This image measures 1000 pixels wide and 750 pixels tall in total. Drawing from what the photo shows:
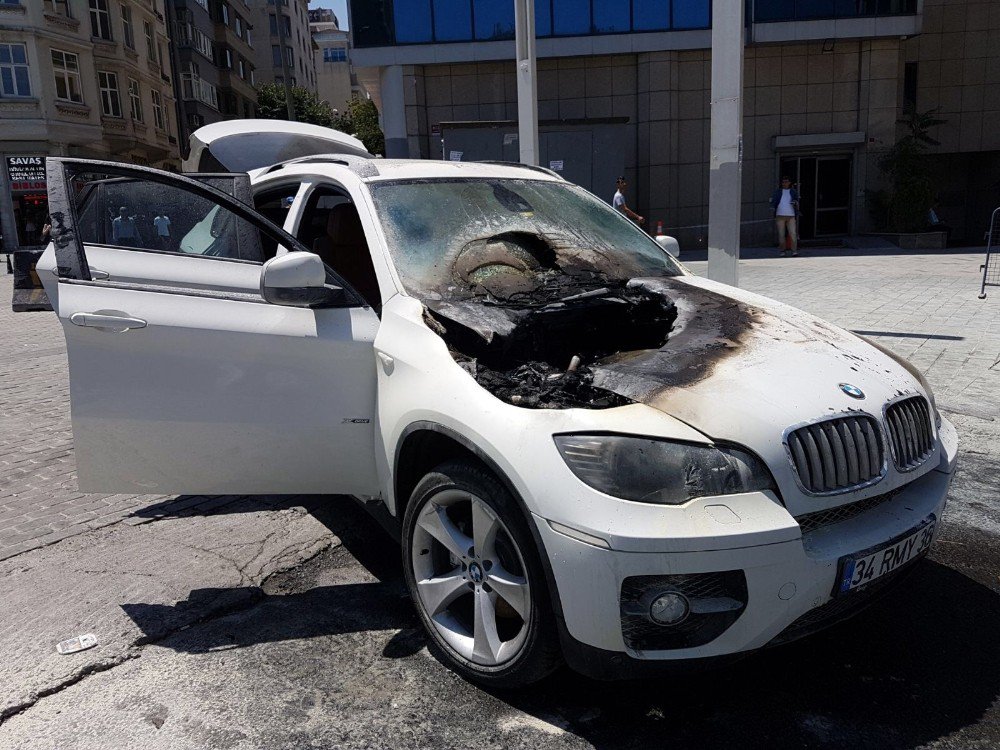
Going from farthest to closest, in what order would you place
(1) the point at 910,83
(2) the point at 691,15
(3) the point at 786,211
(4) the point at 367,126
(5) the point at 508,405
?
(4) the point at 367,126
(1) the point at 910,83
(2) the point at 691,15
(3) the point at 786,211
(5) the point at 508,405

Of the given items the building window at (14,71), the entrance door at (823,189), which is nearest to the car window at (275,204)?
the entrance door at (823,189)

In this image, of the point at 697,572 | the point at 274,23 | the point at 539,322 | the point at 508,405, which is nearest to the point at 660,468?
the point at 697,572

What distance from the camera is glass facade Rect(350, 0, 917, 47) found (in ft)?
75.8

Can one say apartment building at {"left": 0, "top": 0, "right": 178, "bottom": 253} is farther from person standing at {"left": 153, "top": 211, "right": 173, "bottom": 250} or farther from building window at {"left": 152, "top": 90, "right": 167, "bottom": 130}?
person standing at {"left": 153, "top": 211, "right": 173, "bottom": 250}

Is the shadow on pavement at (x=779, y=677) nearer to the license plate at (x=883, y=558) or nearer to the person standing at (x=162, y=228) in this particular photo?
the license plate at (x=883, y=558)

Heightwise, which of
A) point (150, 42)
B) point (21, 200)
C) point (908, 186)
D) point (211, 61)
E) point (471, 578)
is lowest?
point (471, 578)

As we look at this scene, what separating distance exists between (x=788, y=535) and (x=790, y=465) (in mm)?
216

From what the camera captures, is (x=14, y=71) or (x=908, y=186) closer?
(x=908, y=186)

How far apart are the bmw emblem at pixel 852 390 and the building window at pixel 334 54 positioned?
414ft

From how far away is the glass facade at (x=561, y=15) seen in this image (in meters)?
23.1

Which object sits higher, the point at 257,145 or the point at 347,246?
the point at 257,145

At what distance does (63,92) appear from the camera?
1478 inches

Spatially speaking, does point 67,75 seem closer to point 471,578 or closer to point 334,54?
point 471,578

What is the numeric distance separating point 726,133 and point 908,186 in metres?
16.9
